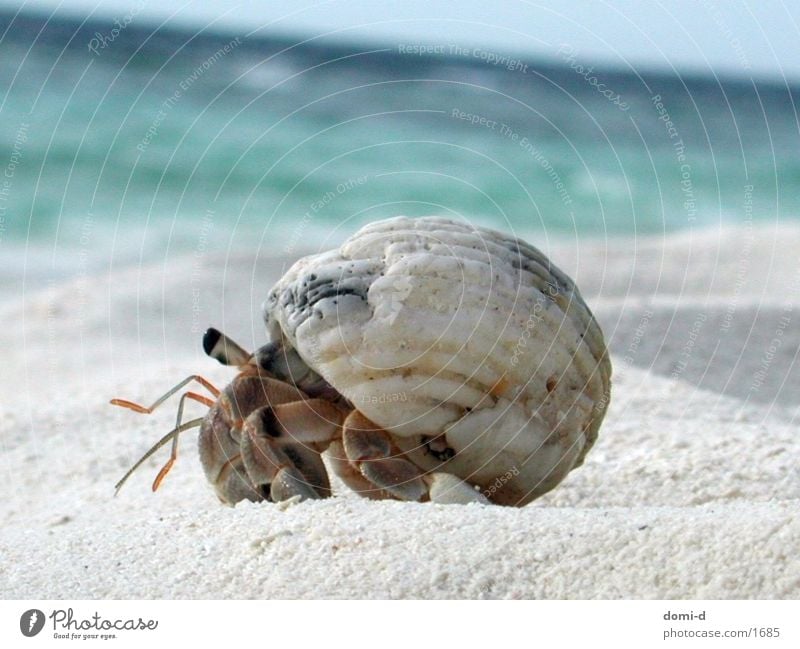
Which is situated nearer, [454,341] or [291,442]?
[454,341]

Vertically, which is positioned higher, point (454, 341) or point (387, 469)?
point (454, 341)

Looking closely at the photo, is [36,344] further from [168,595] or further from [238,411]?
[168,595]

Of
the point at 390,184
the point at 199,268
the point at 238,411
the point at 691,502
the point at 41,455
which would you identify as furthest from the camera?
the point at 390,184

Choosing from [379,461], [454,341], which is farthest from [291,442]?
[454,341]

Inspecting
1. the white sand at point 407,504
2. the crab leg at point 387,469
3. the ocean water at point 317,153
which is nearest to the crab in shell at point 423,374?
the crab leg at point 387,469

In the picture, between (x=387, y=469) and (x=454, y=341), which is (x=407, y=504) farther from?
A: (x=454, y=341)
